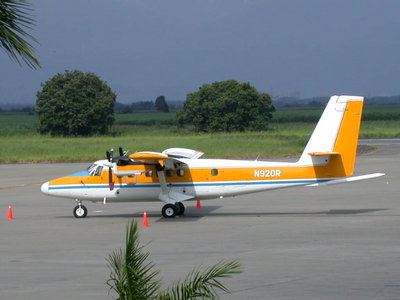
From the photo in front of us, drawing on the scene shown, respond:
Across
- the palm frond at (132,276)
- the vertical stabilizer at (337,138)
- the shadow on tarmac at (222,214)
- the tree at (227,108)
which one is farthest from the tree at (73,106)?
the palm frond at (132,276)

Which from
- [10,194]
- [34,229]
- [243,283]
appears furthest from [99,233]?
[10,194]

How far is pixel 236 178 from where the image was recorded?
79.6ft

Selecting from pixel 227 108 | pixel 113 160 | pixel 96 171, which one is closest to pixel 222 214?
pixel 113 160

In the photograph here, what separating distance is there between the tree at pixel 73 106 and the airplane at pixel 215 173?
222ft

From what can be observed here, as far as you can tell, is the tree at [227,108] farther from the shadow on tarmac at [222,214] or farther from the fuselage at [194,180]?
the fuselage at [194,180]

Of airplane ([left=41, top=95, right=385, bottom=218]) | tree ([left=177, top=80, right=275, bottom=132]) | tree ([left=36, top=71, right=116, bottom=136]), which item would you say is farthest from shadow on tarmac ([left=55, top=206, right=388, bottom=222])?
tree ([left=36, top=71, right=116, bottom=136])

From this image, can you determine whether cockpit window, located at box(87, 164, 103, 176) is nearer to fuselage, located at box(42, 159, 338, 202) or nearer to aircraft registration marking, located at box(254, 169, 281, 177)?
fuselage, located at box(42, 159, 338, 202)

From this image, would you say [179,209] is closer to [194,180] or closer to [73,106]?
[194,180]

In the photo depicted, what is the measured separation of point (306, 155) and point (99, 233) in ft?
21.9

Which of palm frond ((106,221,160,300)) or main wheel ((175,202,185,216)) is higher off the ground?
palm frond ((106,221,160,300))

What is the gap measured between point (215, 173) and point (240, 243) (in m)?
5.27

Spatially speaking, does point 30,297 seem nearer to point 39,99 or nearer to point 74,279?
point 74,279

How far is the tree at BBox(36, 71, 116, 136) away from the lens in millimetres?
92562

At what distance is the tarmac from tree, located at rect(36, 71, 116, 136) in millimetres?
59190
